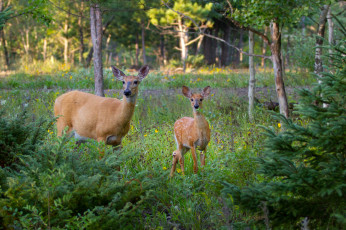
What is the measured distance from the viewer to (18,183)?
3.02 metres

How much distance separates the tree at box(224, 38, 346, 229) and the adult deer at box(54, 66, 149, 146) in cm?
271

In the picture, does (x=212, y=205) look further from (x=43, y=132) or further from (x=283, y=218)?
(x=43, y=132)

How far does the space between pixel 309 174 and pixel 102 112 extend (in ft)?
11.4

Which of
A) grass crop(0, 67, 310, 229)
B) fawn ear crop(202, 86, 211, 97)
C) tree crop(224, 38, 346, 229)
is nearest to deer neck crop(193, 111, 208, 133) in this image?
grass crop(0, 67, 310, 229)

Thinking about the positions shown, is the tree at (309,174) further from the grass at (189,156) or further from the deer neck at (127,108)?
the deer neck at (127,108)

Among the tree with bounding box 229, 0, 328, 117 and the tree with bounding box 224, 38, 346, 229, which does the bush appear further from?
the tree with bounding box 229, 0, 328, 117

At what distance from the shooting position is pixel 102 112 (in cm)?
546

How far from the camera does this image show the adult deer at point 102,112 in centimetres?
521

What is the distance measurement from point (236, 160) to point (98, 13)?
209 inches

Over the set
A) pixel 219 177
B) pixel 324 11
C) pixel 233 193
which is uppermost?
pixel 324 11

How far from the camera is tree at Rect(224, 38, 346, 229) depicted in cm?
267

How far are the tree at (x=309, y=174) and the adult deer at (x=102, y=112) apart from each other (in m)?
2.71

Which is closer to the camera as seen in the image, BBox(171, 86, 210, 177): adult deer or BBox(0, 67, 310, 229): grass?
BBox(0, 67, 310, 229): grass

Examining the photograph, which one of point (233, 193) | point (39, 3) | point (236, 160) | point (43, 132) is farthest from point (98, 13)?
point (233, 193)
